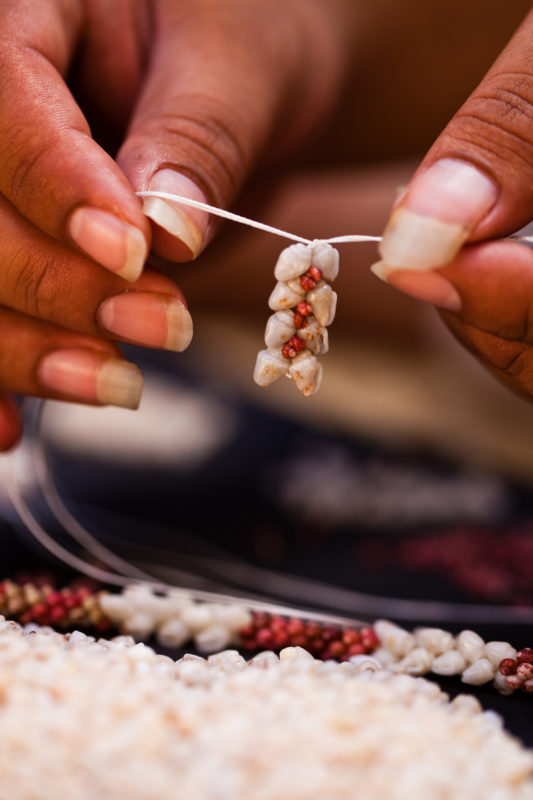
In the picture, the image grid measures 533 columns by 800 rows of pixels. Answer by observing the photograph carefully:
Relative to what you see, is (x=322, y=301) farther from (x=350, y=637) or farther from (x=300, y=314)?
(x=350, y=637)

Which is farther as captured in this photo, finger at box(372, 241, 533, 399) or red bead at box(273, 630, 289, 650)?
red bead at box(273, 630, 289, 650)

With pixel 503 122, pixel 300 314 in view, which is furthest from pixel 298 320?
pixel 503 122

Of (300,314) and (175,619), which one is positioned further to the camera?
(175,619)

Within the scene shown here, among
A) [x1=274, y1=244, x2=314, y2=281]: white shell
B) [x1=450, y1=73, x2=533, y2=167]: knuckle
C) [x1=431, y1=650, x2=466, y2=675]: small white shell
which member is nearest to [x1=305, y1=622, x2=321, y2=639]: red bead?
[x1=431, y1=650, x2=466, y2=675]: small white shell

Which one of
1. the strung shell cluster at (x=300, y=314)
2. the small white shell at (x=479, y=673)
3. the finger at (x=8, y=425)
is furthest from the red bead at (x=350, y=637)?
the finger at (x=8, y=425)

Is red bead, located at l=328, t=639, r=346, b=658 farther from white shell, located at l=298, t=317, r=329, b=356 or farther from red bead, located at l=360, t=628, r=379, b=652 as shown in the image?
white shell, located at l=298, t=317, r=329, b=356

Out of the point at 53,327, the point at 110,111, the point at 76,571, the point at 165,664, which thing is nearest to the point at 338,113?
the point at 110,111
